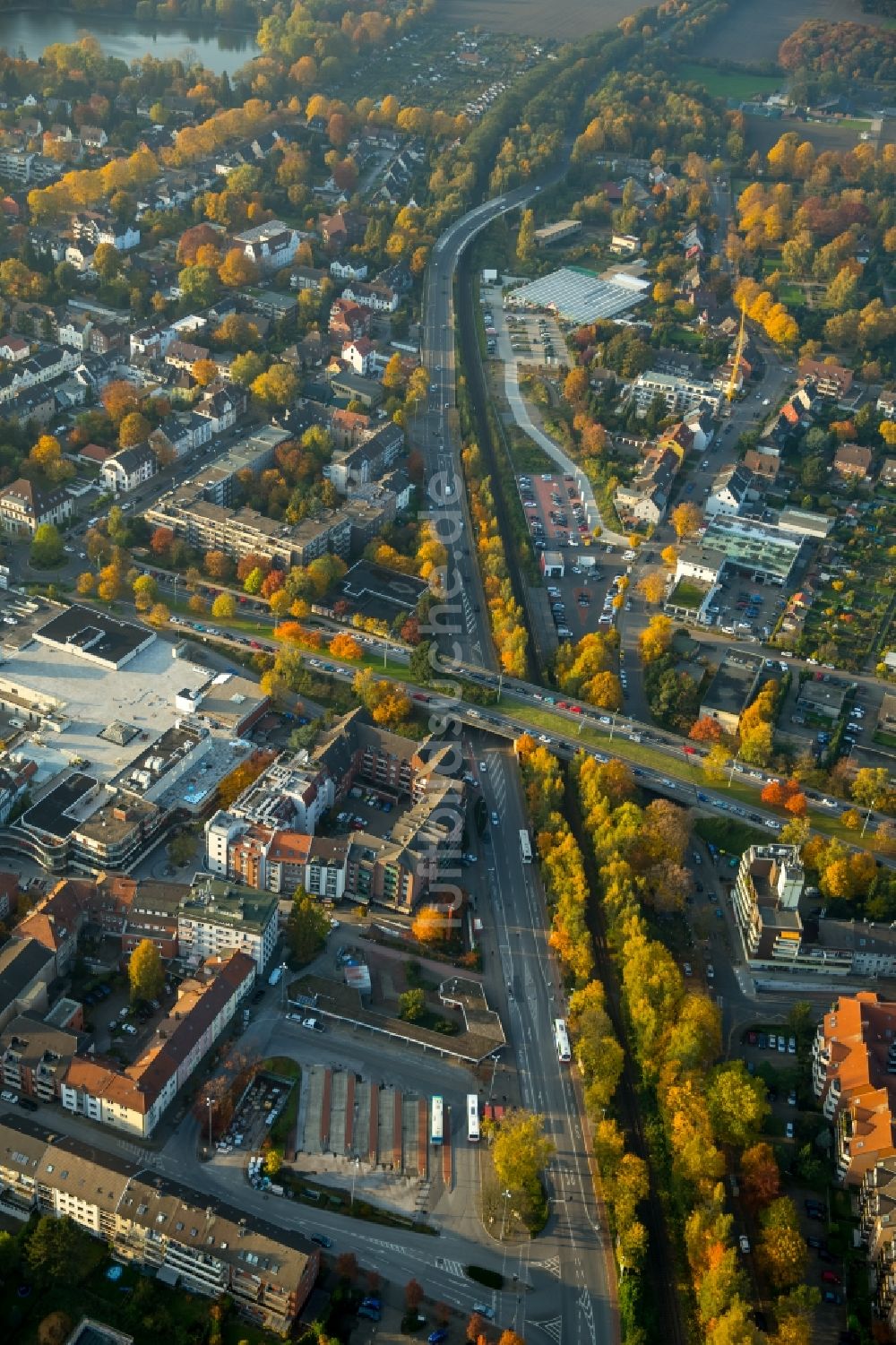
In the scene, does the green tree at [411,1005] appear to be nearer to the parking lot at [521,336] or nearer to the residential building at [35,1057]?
the residential building at [35,1057]


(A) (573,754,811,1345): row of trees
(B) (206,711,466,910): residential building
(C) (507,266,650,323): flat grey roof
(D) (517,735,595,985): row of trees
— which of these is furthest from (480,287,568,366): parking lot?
(A) (573,754,811,1345): row of trees

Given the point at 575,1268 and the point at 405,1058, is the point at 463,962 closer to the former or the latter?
the point at 405,1058

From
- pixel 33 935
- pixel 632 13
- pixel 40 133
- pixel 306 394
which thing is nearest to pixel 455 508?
pixel 306 394

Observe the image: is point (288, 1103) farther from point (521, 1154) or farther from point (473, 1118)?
point (521, 1154)

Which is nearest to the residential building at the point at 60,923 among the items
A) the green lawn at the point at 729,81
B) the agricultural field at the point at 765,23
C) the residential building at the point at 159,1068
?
the residential building at the point at 159,1068

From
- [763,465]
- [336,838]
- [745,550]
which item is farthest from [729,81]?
[336,838]
